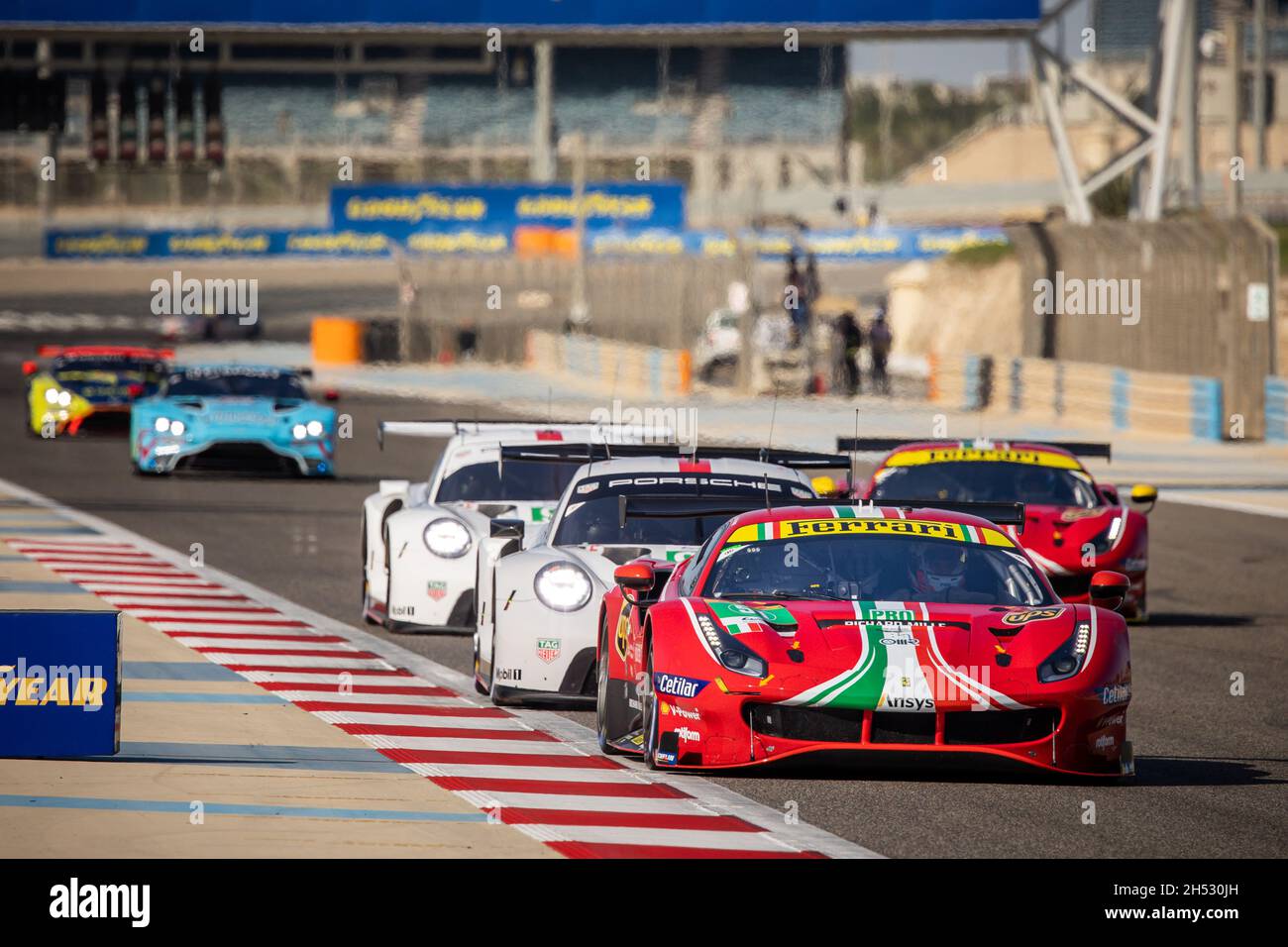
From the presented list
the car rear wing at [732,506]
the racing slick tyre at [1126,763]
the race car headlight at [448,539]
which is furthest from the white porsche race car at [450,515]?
the racing slick tyre at [1126,763]

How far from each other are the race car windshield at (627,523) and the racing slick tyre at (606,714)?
146cm

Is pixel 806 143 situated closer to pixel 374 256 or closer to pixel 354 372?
pixel 374 256

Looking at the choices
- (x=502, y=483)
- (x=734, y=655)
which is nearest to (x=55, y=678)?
(x=734, y=655)

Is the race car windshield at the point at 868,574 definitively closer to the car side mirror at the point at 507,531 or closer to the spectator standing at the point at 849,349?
the car side mirror at the point at 507,531

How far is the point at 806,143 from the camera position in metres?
77.4

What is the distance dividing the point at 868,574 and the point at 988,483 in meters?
6.52

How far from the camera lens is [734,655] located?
28.8ft

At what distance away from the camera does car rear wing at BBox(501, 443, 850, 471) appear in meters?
12.5

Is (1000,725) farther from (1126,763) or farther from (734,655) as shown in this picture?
(734,655)

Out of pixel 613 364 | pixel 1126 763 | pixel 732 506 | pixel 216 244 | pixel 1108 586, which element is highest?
pixel 216 244

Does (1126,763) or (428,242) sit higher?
(428,242)

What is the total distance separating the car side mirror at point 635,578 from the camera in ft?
30.8
